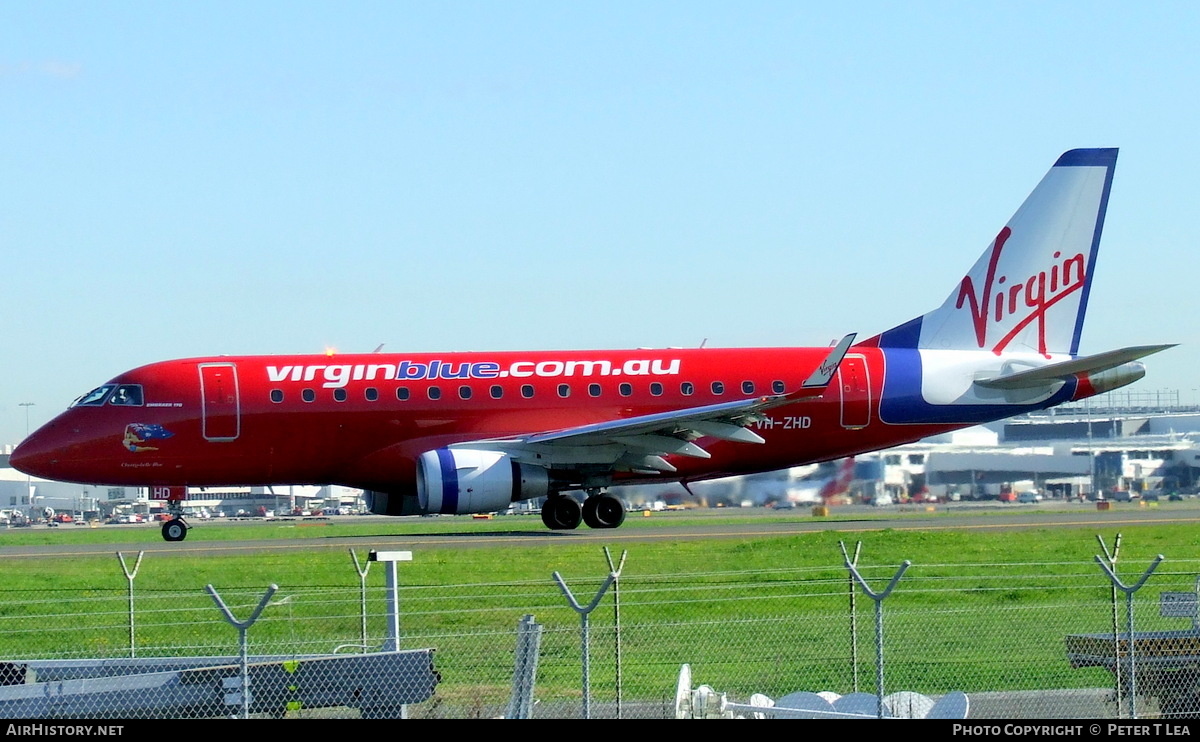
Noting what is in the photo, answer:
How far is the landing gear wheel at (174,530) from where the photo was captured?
3022 cm

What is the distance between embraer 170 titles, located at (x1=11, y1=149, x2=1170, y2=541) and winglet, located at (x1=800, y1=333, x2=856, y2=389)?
522 millimetres

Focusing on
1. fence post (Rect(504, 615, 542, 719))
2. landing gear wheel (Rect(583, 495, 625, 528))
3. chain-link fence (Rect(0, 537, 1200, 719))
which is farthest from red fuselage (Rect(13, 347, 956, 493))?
fence post (Rect(504, 615, 542, 719))

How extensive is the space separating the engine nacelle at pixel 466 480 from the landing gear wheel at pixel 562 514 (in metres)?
1.84

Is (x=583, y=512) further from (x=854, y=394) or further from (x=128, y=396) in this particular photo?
(x=128, y=396)

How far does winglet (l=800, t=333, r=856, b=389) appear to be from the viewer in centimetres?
2611

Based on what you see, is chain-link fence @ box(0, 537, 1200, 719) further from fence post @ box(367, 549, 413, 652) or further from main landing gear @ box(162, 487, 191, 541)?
main landing gear @ box(162, 487, 191, 541)

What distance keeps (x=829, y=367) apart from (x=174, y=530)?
1313cm

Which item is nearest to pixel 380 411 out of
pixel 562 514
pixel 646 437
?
pixel 562 514

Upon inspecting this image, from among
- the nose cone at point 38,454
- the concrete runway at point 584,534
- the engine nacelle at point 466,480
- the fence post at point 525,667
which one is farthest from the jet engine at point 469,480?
the fence post at point 525,667

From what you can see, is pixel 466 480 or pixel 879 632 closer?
pixel 879 632

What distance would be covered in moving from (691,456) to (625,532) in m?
2.72

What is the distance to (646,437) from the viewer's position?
1118 inches

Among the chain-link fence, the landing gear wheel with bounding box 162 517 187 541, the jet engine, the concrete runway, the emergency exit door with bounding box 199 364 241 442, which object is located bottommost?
the chain-link fence

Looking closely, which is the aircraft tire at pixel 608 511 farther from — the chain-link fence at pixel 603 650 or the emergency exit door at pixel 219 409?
the chain-link fence at pixel 603 650
